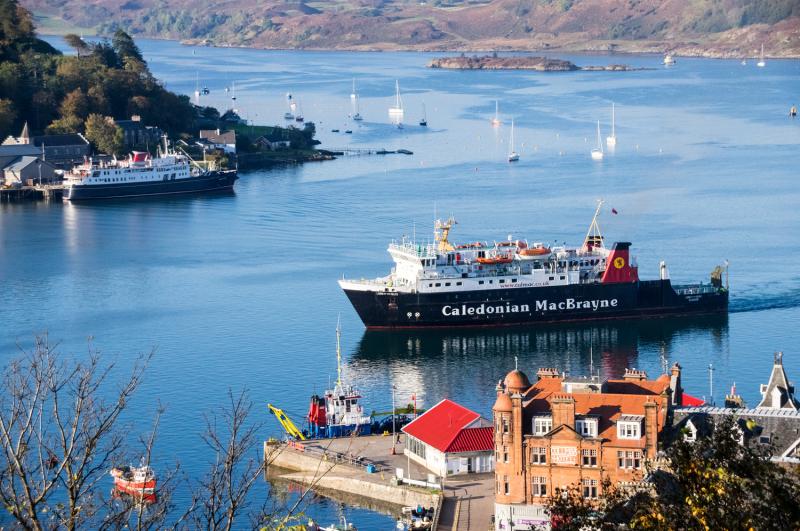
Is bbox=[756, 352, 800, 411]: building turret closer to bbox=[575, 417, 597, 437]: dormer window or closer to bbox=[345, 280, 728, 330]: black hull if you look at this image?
bbox=[575, 417, 597, 437]: dormer window

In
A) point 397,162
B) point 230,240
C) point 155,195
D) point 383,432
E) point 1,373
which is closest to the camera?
point 383,432

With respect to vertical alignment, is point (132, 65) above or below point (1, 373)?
above

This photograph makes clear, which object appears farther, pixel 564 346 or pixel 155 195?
pixel 155 195

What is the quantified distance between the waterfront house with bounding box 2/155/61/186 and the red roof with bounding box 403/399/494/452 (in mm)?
60076

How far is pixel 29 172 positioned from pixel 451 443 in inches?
2473

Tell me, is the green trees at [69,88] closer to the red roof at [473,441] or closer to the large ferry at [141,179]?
the large ferry at [141,179]

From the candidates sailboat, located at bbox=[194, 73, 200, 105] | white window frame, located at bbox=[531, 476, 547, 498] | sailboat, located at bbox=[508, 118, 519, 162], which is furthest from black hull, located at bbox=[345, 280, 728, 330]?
sailboat, located at bbox=[194, 73, 200, 105]

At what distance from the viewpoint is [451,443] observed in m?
32.0

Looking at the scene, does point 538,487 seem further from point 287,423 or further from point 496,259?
point 496,259

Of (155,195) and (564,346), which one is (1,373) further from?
(155,195)

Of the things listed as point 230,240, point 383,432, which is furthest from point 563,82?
point 383,432

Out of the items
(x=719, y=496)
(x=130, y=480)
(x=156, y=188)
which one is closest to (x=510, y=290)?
(x=130, y=480)

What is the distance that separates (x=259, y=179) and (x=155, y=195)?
762 cm

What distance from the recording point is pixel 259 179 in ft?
309
